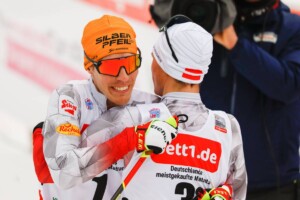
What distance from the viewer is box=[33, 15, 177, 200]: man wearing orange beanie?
2.08 m

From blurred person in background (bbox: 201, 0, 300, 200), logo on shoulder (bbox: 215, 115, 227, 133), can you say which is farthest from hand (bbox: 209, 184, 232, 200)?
blurred person in background (bbox: 201, 0, 300, 200)

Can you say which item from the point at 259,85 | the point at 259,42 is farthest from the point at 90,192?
the point at 259,42

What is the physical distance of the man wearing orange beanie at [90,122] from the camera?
6.82ft

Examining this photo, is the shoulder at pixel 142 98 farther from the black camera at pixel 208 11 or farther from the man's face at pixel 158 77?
the black camera at pixel 208 11

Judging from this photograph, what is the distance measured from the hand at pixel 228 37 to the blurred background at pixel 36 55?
1.87m

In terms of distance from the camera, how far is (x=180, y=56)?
7.16ft

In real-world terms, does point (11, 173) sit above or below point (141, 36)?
below

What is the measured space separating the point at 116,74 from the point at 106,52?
9 cm

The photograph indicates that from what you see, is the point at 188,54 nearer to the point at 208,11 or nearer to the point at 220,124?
the point at 220,124

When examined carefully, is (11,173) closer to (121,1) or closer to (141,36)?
(141,36)

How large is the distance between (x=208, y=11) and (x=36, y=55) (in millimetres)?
3802

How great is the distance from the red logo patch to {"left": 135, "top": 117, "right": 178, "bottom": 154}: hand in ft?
0.23

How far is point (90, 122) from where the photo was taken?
88.9 inches

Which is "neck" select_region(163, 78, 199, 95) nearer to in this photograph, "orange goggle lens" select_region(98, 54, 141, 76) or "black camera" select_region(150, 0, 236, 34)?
"orange goggle lens" select_region(98, 54, 141, 76)
